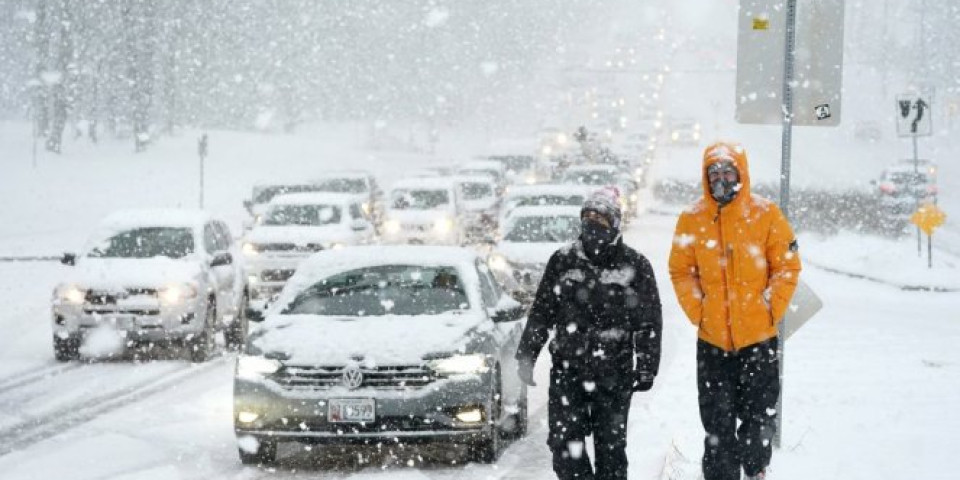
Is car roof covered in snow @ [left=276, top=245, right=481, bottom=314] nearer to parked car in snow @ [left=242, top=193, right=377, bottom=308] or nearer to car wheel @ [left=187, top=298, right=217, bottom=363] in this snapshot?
car wheel @ [left=187, top=298, right=217, bottom=363]

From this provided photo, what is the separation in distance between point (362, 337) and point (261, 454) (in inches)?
41.8

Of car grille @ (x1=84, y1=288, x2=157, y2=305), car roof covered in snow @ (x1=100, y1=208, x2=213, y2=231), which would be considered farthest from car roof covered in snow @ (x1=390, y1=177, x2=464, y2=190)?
car grille @ (x1=84, y1=288, x2=157, y2=305)

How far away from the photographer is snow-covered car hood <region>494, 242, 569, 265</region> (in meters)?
20.2

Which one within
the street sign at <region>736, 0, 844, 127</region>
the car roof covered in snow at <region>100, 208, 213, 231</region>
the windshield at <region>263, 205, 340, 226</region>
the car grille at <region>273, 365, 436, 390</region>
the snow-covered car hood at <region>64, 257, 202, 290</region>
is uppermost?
the street sign at <region>736, 0, 844, 127</region>

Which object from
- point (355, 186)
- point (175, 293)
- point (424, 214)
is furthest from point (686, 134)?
point (175, 293)

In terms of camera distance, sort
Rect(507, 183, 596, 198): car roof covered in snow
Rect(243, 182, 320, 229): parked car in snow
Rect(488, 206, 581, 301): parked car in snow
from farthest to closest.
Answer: Rect(243, 182, 320, 229): parked car in snow, Rect(507, 183, 596, 198): car roof covered in snow, Rect(488, 206, 581, 301): parked car in snow

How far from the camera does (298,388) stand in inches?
375

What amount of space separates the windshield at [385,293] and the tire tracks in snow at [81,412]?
2.28m

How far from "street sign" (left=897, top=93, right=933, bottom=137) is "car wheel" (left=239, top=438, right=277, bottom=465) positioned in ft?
53.9

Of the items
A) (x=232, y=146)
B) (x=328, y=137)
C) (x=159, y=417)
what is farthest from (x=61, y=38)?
(x=159, y=417)

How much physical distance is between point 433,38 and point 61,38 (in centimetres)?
5811

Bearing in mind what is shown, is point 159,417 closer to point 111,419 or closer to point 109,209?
point 111,419

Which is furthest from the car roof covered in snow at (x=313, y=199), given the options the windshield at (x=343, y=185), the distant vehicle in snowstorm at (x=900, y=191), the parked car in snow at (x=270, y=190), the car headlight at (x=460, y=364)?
the distant vehicle in snowstorm at (x=900, y=191)

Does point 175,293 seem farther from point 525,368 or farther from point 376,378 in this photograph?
point 525,368
